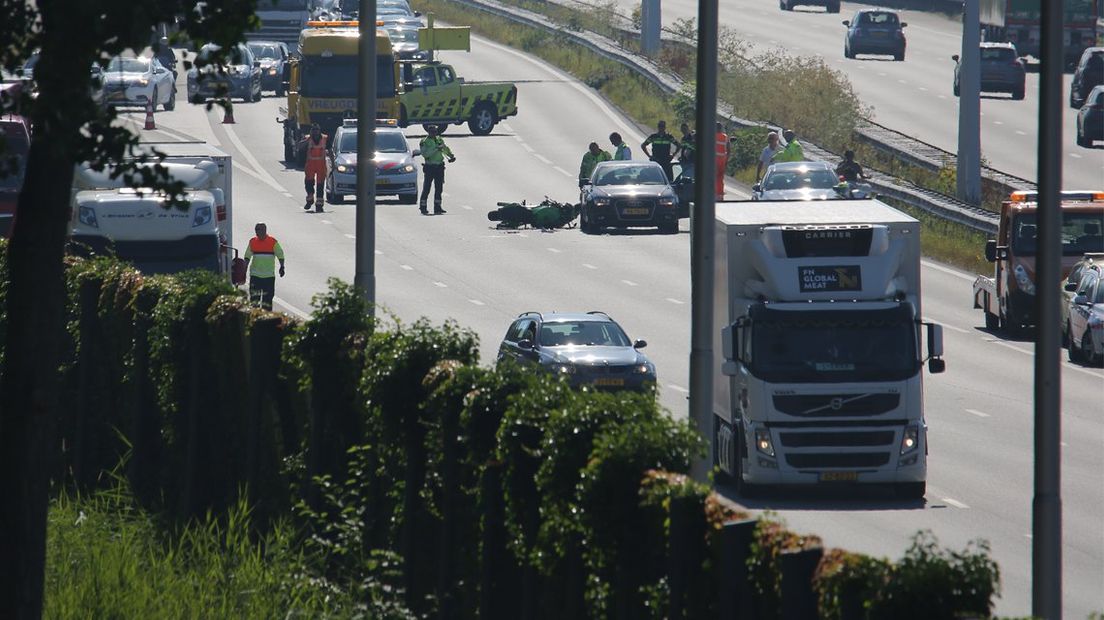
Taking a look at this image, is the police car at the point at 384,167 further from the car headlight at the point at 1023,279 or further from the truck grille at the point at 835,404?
the truck grille at the point at 835,404

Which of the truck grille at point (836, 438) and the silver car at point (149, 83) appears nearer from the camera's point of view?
the truck grille at point (836, 438)

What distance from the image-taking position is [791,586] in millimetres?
8164

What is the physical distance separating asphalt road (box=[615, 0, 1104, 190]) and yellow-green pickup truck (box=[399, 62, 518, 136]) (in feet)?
39.5

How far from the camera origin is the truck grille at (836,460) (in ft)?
70.1

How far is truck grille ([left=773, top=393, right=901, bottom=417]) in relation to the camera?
69.6 feet

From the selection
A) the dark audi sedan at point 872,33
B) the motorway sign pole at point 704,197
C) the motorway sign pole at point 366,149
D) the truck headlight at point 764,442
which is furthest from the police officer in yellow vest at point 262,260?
the dark audi sedan at point 872,33

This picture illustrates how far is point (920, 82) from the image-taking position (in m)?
71.8

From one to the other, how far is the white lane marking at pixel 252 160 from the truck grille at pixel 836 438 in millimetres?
31729

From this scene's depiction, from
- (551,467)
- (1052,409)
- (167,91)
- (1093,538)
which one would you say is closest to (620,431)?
(551,467)

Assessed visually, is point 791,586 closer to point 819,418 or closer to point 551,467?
point 551,467

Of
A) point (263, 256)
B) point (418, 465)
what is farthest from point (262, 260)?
point (418, 465)

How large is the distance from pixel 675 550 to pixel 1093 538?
1119 centimetres

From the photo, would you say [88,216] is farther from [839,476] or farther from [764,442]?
[839,476]

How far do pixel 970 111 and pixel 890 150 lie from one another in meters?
10.2
